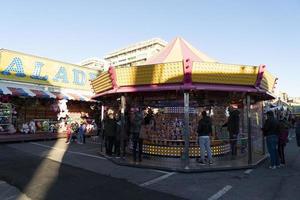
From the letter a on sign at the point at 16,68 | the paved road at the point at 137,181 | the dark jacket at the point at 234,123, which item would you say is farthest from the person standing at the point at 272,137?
the letter a on sign at the point at 16,68

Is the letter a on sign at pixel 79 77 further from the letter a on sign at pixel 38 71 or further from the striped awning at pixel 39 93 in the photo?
the letter a on sign at pixel 38 71

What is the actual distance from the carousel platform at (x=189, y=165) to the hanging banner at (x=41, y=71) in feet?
37.8

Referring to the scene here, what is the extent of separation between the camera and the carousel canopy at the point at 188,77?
420 inches

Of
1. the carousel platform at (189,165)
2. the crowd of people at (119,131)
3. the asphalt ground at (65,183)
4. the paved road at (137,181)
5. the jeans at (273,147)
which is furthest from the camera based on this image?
the crowd of people at (119,131)

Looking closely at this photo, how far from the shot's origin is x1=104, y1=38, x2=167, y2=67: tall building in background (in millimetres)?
121375

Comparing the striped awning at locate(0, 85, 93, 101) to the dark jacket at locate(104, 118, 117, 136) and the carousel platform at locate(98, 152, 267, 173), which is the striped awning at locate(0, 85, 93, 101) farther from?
the carousel platform at locate(98, 152, 267, 173)

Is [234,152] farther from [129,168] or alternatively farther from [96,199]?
[96,199]

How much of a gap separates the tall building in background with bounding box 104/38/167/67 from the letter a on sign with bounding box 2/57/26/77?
96.6 m

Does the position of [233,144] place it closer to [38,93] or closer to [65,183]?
[65,183]

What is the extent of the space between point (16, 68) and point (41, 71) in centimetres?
211

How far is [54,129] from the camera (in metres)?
23.2

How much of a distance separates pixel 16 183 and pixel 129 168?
3575 mm

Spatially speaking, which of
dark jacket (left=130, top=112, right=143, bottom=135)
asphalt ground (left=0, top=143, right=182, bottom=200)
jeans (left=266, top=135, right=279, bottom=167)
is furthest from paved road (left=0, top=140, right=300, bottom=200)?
dark jacket (left=130, top=112, right=143, bottom=135)

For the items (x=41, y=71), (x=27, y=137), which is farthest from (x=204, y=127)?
(x=41, y=71)
